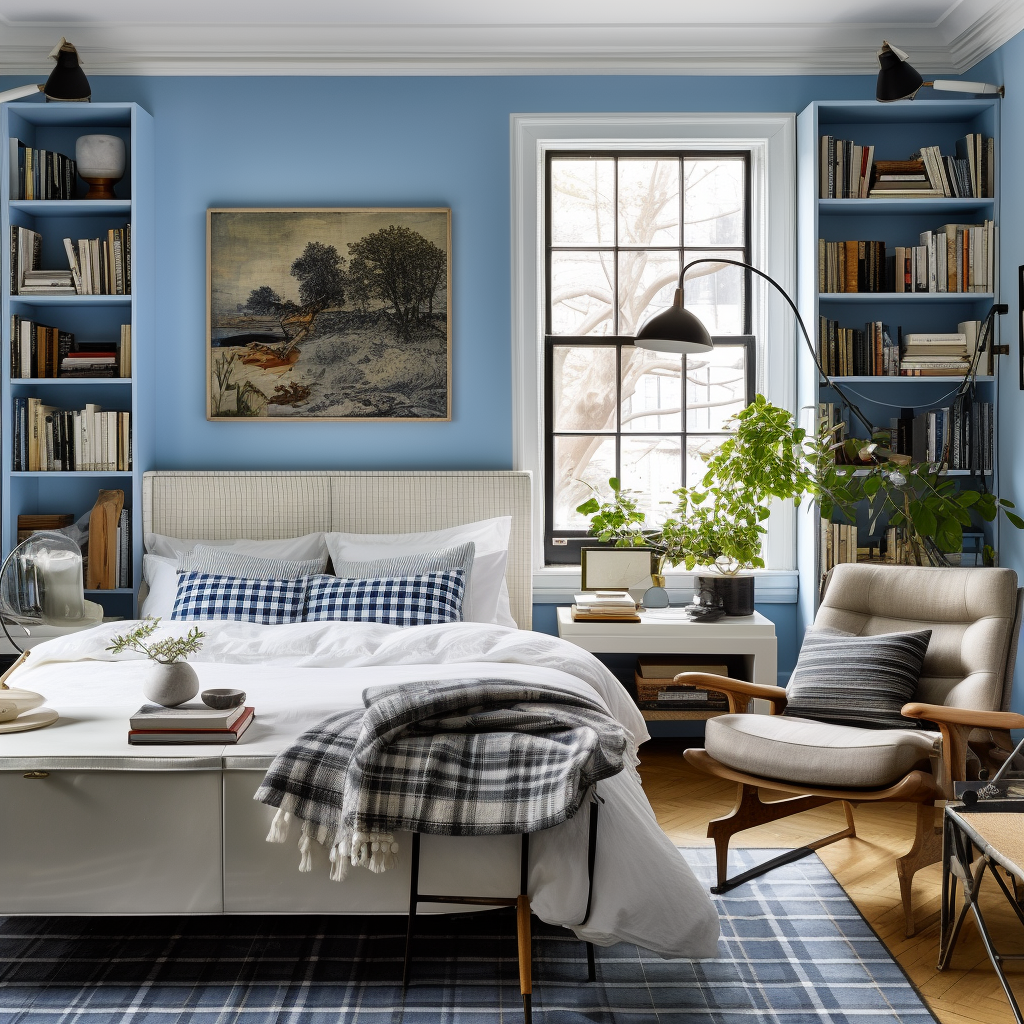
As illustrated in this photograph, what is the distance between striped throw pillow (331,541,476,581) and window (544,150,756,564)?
0.76 m

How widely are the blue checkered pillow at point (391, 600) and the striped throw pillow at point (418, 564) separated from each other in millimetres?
89

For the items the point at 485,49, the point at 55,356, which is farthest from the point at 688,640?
the point at 55,356

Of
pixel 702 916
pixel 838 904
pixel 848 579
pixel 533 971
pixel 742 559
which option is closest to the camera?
pixel 702 916

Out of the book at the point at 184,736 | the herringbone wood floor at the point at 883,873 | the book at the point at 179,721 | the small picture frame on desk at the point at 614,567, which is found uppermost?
the small picture frame on desk at the point at 614,567

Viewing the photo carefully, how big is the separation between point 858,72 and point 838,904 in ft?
11.4

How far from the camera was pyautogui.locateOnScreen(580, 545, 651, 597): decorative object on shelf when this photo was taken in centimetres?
419

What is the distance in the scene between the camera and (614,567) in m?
4.20

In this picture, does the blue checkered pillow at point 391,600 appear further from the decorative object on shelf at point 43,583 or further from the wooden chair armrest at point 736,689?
the wooden chair armrest at point 736,689

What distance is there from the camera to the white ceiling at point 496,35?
12.9 ft

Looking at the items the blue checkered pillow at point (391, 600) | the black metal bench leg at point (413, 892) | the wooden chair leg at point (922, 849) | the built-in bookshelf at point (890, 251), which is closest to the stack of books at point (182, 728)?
the black metal bench leg at point (413, 892)

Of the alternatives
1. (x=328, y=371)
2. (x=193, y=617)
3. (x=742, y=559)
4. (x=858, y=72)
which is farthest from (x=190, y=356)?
(x=858, y=72)

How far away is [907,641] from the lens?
3.14 meters

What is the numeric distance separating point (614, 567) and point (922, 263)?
1866 mm

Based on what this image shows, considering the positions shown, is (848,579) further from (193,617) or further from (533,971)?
(193,617)
